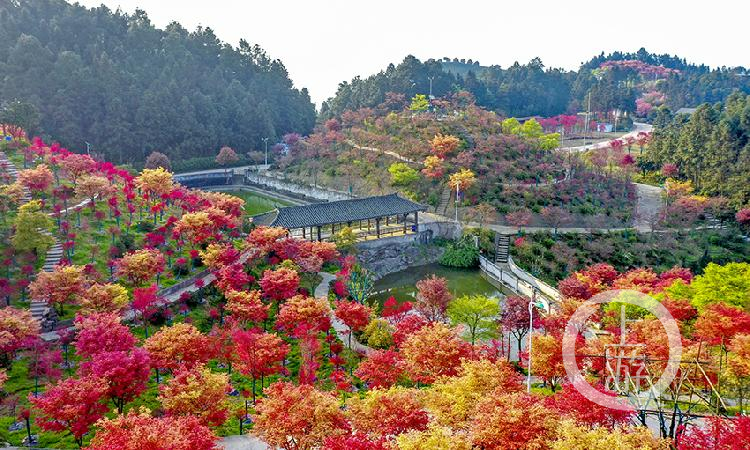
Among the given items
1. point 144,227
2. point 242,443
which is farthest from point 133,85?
point 242,443

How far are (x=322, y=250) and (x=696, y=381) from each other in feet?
69.0

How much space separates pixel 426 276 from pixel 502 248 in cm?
725

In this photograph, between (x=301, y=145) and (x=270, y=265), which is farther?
(x=301, y=145)

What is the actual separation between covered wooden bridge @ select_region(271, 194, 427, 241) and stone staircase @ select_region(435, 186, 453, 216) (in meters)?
4.02

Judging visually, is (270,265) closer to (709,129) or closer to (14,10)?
(709,129)

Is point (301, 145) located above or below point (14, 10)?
below

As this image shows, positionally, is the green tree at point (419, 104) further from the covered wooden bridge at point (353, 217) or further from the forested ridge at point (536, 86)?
the covered wooden bridge at point (353, 217)

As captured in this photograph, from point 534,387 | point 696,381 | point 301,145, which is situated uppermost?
point 301,145

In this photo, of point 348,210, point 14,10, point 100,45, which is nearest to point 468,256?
point 348,210

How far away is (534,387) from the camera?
23359 mm

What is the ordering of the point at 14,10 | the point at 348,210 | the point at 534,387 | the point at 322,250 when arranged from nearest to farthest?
the point at 534,387, the point at 322,250, the point at 348,210, the point at 14,10

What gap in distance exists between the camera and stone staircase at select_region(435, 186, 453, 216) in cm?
5044

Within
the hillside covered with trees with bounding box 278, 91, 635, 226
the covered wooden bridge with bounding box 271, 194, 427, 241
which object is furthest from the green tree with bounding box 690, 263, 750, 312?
the covered wooden bridge with bounding box 271, 194, 427, 241

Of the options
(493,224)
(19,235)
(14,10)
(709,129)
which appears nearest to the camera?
(19,235)
